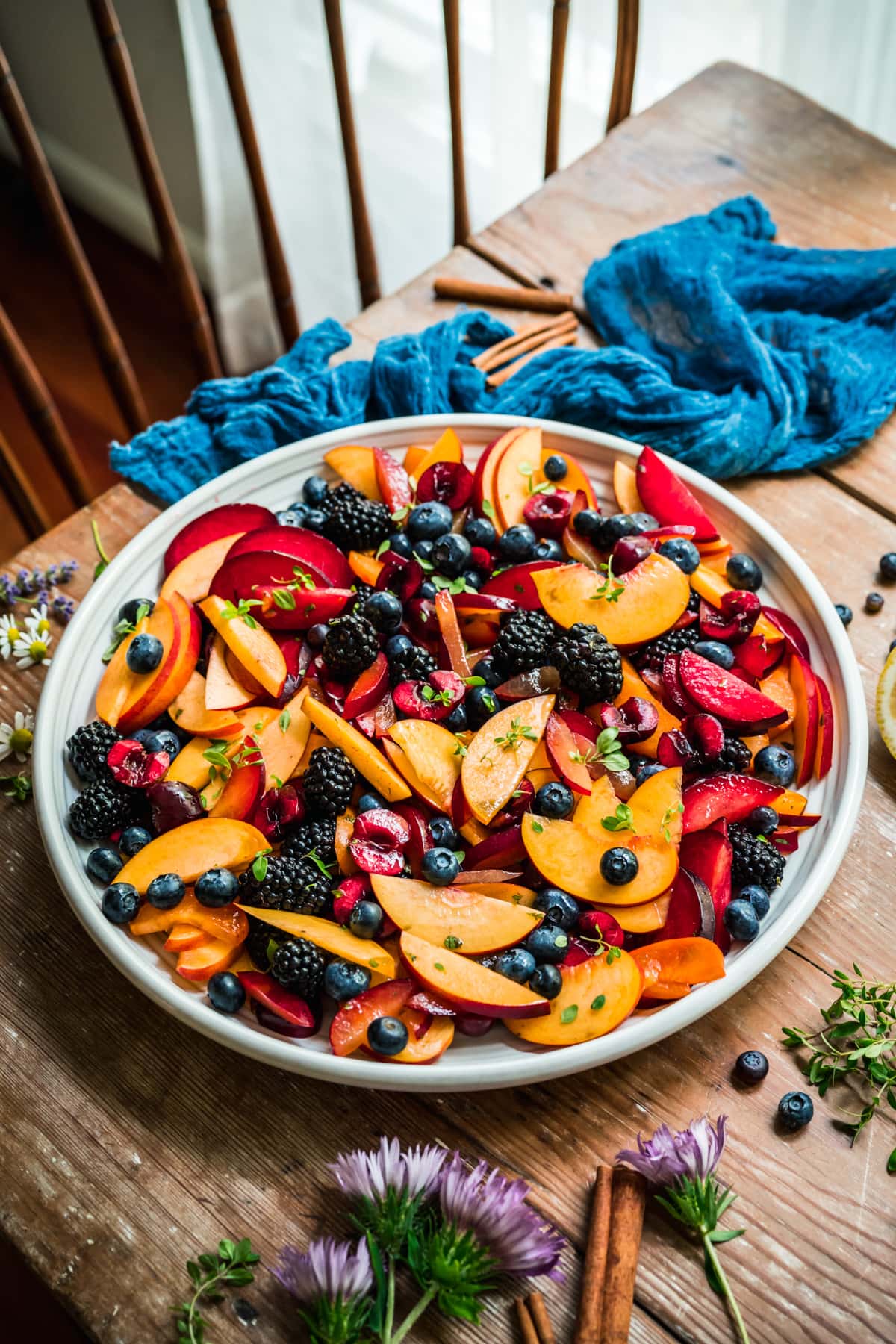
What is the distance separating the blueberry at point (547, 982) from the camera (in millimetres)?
1191

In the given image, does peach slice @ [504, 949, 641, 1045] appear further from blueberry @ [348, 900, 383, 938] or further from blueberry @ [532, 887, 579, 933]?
blueberry @ [348, 900, 383, 938]

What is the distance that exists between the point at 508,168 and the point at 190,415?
1803mm

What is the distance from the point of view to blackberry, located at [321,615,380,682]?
4.56 ft

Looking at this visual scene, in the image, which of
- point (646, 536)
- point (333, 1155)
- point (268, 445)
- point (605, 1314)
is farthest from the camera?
→ point (268, 445)

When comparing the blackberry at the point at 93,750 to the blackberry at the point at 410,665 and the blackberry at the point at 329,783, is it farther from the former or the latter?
the blackberry at the point at 410,665

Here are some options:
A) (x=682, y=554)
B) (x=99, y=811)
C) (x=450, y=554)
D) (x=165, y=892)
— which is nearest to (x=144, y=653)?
(x=99, y=811)

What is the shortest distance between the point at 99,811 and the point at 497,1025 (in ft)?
1.72

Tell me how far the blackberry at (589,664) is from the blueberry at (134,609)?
548 millimetres

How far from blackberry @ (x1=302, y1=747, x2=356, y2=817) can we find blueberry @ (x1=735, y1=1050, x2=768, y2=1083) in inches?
21.3

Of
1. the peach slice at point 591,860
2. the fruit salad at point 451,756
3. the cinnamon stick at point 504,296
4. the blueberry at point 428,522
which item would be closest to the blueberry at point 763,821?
the fruit salad at point 451,756

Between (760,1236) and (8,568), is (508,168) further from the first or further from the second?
(760,1236)

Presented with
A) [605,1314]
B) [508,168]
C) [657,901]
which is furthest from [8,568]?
[508,168]

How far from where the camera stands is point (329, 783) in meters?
1.30

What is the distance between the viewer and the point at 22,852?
1.44m
